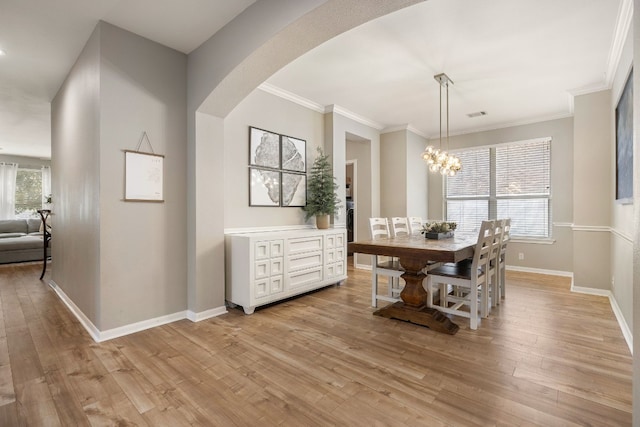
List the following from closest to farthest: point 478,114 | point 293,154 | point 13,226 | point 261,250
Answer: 1. point 261,250
2. point 293,154
3. point 478,114
4. point 13,226

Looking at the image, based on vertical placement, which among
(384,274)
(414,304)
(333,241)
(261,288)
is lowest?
(414,304)

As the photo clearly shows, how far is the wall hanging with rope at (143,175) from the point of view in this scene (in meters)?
2.65

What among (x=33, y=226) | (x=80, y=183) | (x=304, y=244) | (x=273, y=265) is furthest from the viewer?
(x=33, y=226)

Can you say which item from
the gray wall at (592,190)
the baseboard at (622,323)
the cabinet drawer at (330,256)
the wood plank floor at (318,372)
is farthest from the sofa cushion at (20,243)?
the gray wall at (592,190)

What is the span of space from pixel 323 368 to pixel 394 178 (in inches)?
169

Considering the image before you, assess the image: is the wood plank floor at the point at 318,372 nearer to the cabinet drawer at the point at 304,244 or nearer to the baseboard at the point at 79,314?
the baseboard at the point at 79,314

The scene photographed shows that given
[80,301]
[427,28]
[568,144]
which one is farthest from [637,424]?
[568,144]

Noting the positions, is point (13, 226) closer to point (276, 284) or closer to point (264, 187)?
point (264, 187)

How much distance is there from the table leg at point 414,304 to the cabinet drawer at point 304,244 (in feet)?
3.70

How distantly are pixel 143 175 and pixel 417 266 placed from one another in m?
2.69

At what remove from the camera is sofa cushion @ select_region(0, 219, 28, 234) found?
686 cm

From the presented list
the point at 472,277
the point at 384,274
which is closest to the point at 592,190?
the point at 472,277

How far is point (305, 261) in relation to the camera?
3.72m

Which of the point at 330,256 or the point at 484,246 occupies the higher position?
the point at 484,246
